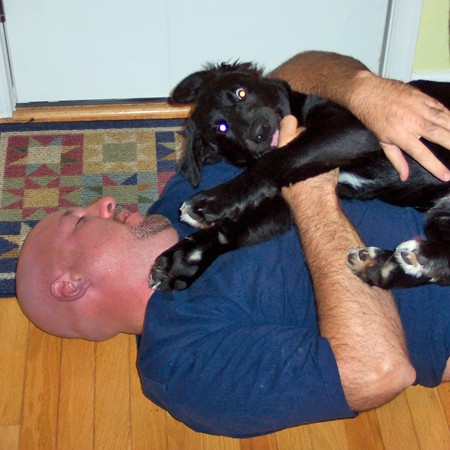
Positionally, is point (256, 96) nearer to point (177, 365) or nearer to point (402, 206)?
point (402, 206)

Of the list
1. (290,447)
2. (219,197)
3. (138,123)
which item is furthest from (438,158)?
(138,123)

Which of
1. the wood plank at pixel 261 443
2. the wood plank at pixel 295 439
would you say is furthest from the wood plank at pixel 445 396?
the wood plank at pixel 261 443

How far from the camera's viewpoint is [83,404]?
7.88 ft

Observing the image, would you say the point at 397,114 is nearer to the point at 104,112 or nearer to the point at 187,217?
the point at 187,217

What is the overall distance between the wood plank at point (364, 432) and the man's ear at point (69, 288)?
936mm

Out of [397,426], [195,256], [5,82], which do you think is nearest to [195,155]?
[195,256]

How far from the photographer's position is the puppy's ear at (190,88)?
2.31 metres

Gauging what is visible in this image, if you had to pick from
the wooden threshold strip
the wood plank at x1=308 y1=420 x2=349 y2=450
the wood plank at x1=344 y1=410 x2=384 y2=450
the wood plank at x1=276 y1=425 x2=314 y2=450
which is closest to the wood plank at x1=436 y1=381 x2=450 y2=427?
the wood plank at x1=344 y1=410 x2=384 y2=450

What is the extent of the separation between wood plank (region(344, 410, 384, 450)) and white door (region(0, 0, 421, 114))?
1655 mm

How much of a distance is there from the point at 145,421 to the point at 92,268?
1.92ft

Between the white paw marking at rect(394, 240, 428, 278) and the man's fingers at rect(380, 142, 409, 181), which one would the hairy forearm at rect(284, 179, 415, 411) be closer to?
the white paw marking at rect(394, 240, 428, 278)

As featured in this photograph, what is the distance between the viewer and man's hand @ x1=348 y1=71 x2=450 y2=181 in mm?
1849

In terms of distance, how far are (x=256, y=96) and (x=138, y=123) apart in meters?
1.21

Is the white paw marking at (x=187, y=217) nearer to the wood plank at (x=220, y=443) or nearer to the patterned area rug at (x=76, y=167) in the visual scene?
the wood plank at (x=220, y=443)
